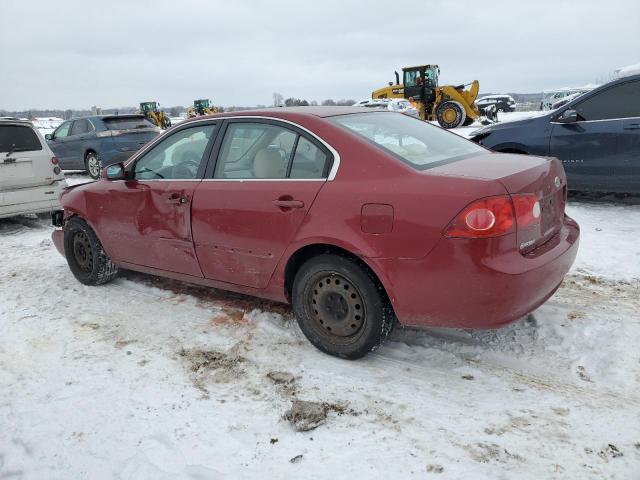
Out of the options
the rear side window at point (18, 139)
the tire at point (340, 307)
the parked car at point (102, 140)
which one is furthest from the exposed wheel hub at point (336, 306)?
the parked car at point (102, 140)

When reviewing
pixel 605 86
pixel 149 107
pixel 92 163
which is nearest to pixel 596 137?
pixel 605 86

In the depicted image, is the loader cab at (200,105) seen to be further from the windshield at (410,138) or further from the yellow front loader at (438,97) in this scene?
the windshield at (410,138)

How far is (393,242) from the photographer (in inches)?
111

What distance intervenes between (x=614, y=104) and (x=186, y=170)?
5.36m

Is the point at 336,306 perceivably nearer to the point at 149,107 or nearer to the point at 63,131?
the point at 63,131

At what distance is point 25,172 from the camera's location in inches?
289

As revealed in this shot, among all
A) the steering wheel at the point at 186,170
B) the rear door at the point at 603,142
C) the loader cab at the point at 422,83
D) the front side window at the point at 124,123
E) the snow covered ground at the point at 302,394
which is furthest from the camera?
the loader cab at the point at 422,83

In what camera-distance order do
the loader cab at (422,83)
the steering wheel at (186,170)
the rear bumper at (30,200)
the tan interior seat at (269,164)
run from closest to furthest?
the tan interior seat at (269,164) → the steering wheel at (186,170) → the rear bumper at (30,200) → the loader cab at (422,83)

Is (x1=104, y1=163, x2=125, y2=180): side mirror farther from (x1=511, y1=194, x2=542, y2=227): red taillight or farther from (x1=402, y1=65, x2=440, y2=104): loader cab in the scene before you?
(x1=402, y1=65, x2=440, y2=104): loader cab

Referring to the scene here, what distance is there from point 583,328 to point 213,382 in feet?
8.14

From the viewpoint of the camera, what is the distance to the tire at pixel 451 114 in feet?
63.1

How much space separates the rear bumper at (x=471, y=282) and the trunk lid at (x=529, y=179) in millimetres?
97

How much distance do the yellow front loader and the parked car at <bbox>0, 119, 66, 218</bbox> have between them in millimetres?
14812

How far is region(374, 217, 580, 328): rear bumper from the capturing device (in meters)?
2.62
